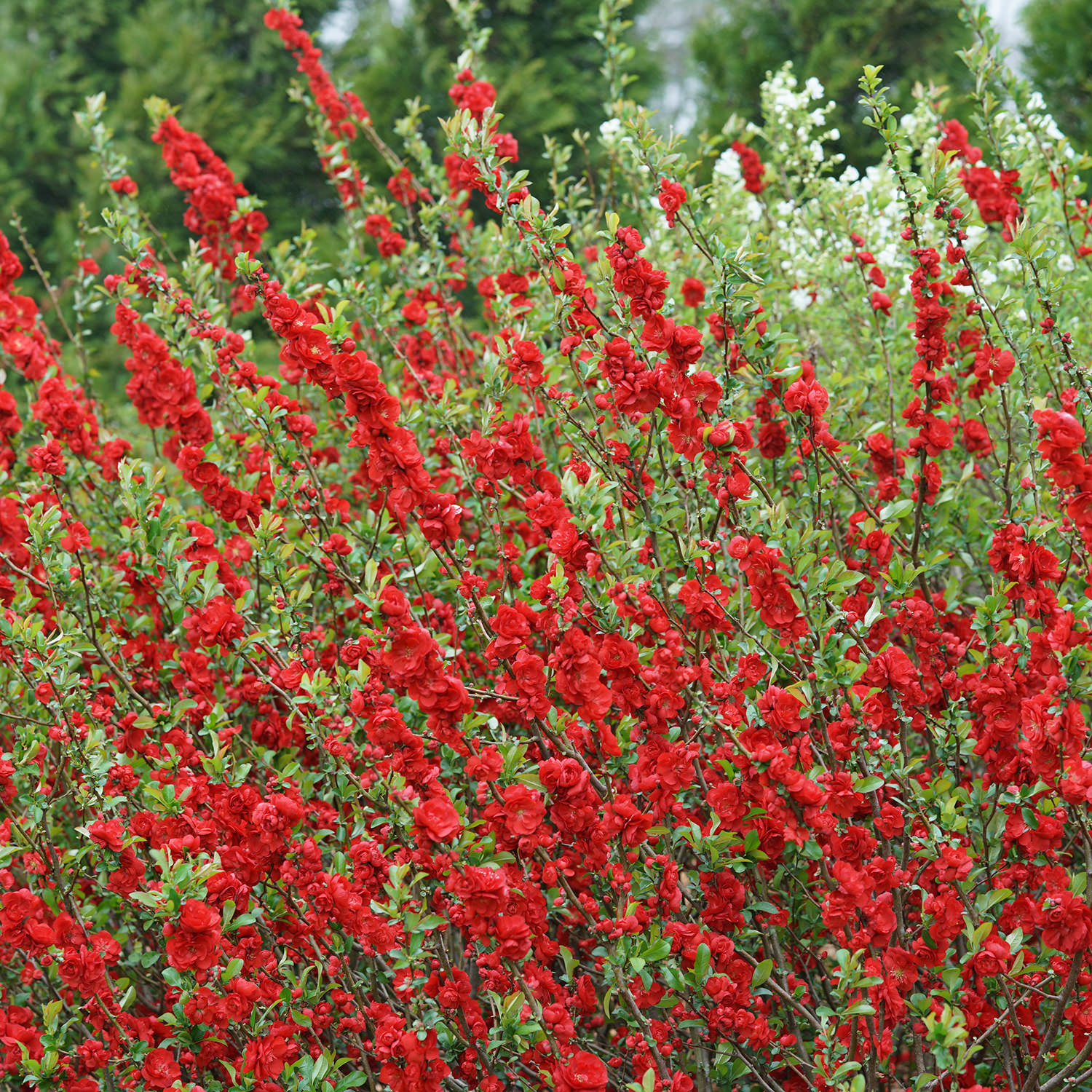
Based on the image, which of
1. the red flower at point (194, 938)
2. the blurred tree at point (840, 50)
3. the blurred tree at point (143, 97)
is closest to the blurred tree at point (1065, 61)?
the blurred tree at point (840, 50)

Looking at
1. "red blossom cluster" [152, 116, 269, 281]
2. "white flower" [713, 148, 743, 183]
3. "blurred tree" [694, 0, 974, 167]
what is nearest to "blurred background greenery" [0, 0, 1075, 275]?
"blurred tree" [694, 0, 974, 167]

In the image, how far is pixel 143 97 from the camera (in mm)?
9523

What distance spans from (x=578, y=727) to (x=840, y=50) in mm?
9536

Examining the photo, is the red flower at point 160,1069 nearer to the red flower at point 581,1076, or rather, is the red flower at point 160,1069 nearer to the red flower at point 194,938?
the red flower at point 194,938

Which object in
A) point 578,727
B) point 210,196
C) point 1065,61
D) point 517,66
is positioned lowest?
point 578,727

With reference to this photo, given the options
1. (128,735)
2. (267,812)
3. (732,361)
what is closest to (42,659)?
(128,735)

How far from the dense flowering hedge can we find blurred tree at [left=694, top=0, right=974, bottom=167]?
7270 mm

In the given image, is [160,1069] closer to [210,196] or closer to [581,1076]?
[581,1076]

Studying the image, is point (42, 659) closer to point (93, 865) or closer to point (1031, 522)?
point (93, 865)

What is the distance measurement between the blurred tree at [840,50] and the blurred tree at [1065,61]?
704 mm

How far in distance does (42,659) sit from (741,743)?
1.35 meters

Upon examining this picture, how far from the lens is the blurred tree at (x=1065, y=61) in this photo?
26.7 feet

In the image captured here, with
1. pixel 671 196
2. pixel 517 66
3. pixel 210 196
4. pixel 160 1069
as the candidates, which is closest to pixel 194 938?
pixel 160 1069

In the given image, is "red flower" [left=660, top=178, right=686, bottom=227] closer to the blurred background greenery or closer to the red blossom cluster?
the red blossom cluster
